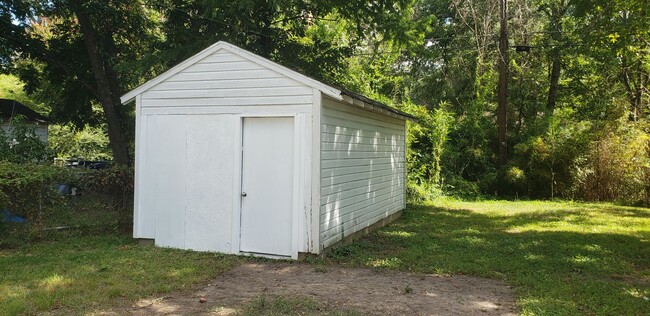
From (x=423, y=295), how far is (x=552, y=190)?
13.0 m

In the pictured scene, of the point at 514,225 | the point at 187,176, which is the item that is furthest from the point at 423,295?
the point at 514,225

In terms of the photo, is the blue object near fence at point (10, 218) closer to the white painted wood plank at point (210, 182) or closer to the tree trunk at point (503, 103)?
the white painted wood plank at point (210, 182)

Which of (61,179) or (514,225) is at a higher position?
(61,179)

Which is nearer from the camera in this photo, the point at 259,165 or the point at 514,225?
the point at 259,165

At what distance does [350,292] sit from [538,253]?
400cm

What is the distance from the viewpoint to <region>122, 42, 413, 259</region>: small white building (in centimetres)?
697

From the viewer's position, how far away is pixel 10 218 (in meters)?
7.87

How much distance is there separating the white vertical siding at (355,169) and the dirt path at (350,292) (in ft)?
3.39

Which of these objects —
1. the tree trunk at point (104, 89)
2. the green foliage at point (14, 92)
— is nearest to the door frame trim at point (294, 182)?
the tree trunk at point (104, 89)

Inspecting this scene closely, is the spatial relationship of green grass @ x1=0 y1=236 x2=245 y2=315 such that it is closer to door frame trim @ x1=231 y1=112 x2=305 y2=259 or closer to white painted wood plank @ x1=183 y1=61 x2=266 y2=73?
door frame trim @ x1=231 y1=112 x2=305 y2=259

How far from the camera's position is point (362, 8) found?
39.4 feet

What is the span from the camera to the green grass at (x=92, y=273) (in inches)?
195

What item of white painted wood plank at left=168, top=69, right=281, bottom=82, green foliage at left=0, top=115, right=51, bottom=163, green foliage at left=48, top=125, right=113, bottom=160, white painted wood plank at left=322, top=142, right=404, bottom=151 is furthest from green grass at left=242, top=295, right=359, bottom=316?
green foliage at left=48, top=125, right=113, bottom=160

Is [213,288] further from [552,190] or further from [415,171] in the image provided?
[552,190]
